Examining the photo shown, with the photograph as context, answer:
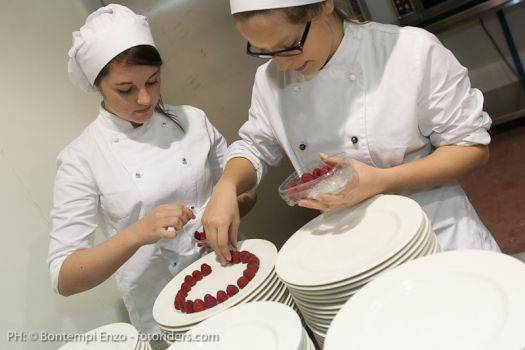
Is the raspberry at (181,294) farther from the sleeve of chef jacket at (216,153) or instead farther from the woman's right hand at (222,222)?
the sleeve of chef jacket at (216,153)

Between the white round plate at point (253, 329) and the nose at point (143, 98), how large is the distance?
2.42 ft

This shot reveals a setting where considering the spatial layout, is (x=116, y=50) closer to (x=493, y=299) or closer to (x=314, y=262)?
(x=314, y=262)

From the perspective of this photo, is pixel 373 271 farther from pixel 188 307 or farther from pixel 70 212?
pixel 70 212

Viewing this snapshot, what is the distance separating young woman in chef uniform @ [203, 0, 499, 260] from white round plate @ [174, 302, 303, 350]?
0.84 ft

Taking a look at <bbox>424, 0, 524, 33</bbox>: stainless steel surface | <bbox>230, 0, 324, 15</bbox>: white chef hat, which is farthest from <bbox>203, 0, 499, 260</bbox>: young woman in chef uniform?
<bbox>424, 0, 524, 33</bbox>: stainless steel surface

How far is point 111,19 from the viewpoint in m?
1.34

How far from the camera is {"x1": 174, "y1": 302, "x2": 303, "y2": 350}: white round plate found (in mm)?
719

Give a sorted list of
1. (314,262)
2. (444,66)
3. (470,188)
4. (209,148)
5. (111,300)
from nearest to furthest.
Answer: (314,262), (444,66), (111,300), (209,148), (470,188)

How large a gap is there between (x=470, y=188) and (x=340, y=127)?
7.31 ft

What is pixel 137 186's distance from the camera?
1.44 meters

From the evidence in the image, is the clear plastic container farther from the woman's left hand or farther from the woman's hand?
the woman's hand

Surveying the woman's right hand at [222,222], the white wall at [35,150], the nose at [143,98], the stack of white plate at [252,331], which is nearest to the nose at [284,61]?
the woman's right hand at [222,222]

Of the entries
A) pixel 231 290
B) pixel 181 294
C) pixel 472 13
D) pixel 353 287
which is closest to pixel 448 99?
pixel 353 287

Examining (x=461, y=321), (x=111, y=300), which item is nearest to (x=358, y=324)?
(x=461, y=321)
